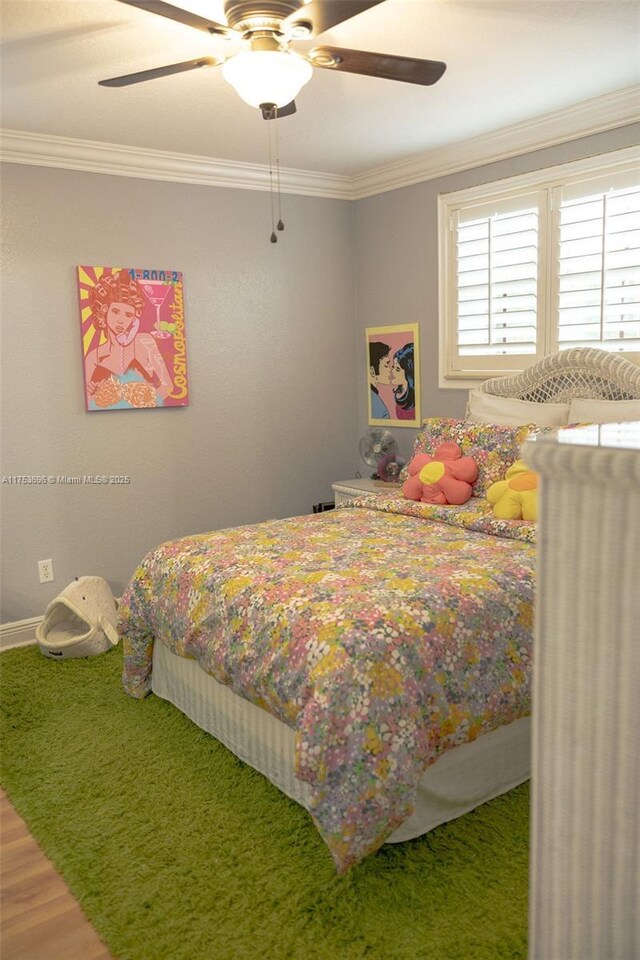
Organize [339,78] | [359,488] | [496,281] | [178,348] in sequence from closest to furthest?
[339,78]
[496,281]
[178,348]
[359,488]

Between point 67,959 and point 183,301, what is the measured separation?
3.22 metres

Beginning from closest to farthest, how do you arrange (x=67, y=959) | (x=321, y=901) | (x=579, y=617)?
(x=579, y=617) < (x=67, y=959) < (x=321, y=901)

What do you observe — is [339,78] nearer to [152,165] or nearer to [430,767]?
[152,165]

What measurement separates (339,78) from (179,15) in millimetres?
1197

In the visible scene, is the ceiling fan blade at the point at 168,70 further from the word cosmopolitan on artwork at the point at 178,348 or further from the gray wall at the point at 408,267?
the gray wall at the point at 408,267

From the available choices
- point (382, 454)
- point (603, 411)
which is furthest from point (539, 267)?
point (382, 454)

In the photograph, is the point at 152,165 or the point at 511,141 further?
the point at 152,165

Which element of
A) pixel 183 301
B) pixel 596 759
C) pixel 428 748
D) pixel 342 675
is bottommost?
pixel 428 748

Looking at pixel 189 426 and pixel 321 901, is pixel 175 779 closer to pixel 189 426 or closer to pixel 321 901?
pixel 321 901

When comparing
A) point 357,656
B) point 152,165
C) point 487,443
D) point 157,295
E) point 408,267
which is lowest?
point 357,656

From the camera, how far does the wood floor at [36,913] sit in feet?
5.76

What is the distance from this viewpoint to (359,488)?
4223 mm

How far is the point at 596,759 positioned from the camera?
2.89 feet

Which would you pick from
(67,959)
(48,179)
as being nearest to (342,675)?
(67,959)
